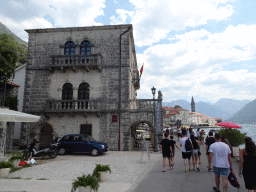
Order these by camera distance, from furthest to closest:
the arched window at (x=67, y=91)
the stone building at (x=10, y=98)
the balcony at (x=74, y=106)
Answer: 1. the arched window at (x=67, y=91)
2. the balcony at (x=74, y=106)
3. the stone building at (x=10, y=98)

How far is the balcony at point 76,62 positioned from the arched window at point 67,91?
1.59 meters

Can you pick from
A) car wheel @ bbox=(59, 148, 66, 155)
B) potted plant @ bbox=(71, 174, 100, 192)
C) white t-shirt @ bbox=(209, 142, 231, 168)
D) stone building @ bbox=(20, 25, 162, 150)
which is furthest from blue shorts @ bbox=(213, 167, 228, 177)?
car wheel @ bbox=(59, 148, 66, 155)

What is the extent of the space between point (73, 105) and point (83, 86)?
201 centimetres

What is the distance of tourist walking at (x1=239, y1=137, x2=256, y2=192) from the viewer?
4.69 metres

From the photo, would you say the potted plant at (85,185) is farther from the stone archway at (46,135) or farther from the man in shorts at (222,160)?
the stone archway at (46,135)

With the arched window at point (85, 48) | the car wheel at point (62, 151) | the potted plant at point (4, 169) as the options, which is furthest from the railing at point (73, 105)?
the potted plant at point (4, 169)

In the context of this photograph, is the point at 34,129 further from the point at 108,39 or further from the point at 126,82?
the point at 108,39

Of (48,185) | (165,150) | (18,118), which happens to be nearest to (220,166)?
(165,150)

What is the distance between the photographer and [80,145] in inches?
566

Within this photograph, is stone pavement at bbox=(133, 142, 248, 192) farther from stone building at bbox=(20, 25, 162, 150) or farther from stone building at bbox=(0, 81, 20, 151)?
stone building at bbox=(0, 81, 20, 151)

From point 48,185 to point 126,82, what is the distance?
11843 mm

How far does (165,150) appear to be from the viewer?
9.32m

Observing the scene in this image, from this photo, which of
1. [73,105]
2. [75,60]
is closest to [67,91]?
[73,105]

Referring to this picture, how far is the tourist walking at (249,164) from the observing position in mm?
4695
